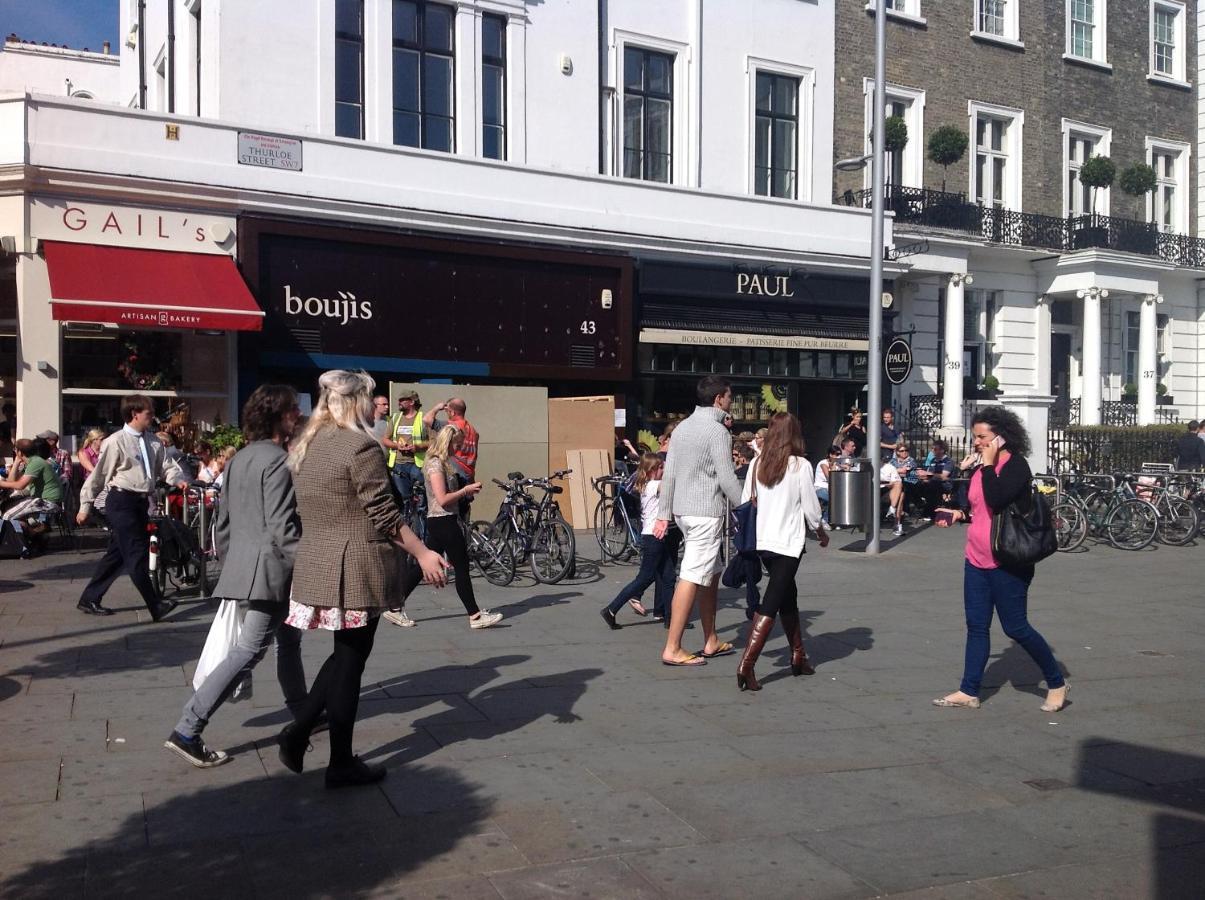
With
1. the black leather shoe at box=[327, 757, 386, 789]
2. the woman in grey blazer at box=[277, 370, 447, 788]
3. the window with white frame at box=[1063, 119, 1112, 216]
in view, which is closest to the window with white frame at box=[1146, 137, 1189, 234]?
the window with white frame at box=[1063, 119, 1112, 216]

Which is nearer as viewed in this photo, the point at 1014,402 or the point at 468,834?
the point at 468,834

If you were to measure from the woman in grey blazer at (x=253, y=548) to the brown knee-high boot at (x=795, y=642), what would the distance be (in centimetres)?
333

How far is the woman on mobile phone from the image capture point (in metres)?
6.63

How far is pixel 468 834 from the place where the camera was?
186 inches

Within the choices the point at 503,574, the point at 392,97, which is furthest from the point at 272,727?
the point at 392,97

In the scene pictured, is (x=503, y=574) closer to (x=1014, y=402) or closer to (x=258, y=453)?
(x=258, y=453)

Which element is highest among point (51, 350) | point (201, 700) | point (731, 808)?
point (51, 350)

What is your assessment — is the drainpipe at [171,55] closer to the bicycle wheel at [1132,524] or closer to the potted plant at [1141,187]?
the bicycle wheel at [1132,524]

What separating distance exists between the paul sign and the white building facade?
4.05m

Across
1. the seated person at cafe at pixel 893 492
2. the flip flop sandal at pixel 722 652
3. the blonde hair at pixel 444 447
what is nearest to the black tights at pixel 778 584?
the flip flop sandal at pixel 722 652

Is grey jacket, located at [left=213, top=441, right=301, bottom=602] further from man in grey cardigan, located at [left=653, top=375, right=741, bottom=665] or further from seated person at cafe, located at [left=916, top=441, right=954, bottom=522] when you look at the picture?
seated person at cafe, located at [left=916, top=441, right=954, bottom=522]

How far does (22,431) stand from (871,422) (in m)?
10.8

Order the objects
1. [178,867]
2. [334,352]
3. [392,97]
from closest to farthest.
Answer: [178,867], [334,352], [392,97]

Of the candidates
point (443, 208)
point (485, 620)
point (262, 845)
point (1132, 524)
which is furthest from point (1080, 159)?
point (262, 845)
